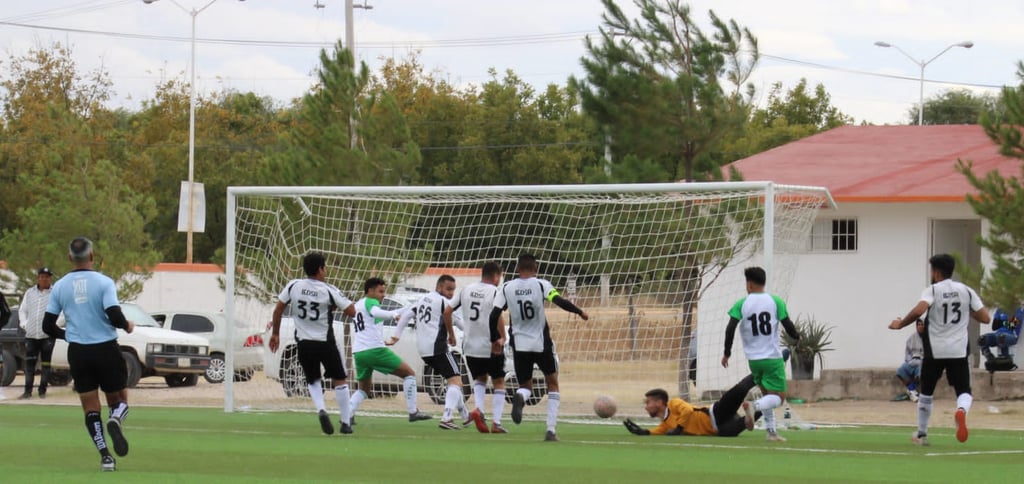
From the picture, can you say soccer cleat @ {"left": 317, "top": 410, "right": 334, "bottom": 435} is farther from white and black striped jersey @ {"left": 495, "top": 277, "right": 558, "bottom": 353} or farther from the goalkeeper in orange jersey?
the goalkeeper in orange jersey

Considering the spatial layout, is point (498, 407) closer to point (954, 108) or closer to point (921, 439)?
point (921, 439)

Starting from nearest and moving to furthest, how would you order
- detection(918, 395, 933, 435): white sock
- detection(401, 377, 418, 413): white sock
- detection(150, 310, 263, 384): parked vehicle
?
detection(918, 395, 933, 435): white sock, detection(401, 377, 418, 413): white sock, detection(150, 310, 263, 384): parked vehicle

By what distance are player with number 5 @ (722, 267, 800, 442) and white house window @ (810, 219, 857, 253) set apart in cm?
1086

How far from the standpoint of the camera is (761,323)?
14.6m

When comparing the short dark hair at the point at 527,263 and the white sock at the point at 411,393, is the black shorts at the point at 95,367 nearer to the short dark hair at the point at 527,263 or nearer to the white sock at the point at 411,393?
the short dark hair at the point at 527,263

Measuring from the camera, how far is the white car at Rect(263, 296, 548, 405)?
21609 millimetres

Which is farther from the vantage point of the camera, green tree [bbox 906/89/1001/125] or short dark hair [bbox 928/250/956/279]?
green tree [bbox 906/89/1001/125]

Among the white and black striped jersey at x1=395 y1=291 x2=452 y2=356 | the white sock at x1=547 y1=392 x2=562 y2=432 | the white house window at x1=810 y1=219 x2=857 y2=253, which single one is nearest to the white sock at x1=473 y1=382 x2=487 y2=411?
the white and black striped jersey at x1=395 y1=291 x2=452 y2=356

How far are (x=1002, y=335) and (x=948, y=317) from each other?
359 inches

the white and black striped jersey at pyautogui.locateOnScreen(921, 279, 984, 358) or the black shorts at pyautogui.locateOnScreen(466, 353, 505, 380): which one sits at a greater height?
the white and black striped jersey at pyautogui.locateOnScreen(921, 279, 984, 358)

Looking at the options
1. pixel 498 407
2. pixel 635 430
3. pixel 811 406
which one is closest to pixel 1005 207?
pixel 811 406

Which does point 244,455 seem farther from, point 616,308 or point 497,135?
point 497,135

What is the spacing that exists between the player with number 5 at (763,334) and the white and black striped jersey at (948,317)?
138 centimetres

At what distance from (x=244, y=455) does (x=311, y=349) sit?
2605 millimetres
